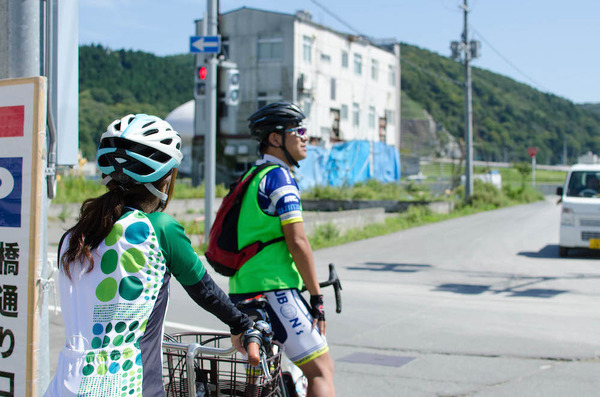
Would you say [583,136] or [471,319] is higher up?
[583,136]

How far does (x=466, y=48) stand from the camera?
104ft

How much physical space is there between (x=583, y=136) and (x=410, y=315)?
16528 centimetres

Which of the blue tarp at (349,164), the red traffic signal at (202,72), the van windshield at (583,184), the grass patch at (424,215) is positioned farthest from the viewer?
the blue tarp at (349,164)

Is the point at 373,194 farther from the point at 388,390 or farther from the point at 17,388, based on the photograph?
the point at 17,388

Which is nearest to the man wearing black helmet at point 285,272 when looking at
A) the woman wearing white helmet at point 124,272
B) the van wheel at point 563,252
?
the woman wearing white helmet at point 124,272

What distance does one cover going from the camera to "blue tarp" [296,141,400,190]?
140 feet

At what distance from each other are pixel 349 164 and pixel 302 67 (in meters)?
7.85

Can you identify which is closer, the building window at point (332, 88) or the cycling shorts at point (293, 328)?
the cycling shorts at point (293, 328)

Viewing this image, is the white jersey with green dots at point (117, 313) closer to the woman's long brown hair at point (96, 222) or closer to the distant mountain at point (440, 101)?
the woman's long brown hair at point (96, 222)

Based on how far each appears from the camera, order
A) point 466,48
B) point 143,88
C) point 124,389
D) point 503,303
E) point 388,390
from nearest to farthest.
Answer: point 124,389 → point 388,390 → point 503,303 → point 466,48 → point 143,88

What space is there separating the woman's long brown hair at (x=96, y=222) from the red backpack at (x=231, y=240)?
0.98 meters

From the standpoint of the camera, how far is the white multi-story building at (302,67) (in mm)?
42969

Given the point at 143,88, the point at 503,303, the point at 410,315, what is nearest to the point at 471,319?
the point at 410,315

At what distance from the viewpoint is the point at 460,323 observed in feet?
25.0
